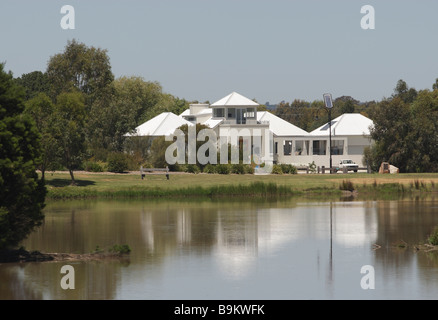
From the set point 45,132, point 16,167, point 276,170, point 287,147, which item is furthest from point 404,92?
point 16,167

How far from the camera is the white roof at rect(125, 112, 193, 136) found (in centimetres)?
10200

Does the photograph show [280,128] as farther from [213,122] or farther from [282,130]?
[213,122]

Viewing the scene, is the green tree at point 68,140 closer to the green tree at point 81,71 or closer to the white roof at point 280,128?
A: the white roof at point 280,128

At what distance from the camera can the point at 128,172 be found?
78812 millimetres

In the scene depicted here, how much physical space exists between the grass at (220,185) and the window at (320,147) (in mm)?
29361

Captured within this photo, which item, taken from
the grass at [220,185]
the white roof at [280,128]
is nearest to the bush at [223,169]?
the grass at [220,185]

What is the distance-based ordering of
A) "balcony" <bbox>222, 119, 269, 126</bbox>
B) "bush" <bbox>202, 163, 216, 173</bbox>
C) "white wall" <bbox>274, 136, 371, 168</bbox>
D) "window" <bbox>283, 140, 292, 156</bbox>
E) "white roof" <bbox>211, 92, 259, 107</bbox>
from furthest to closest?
"window" <bbox>283, 140, 292, 156</bbox>
"white wall" <bbox>274, 136, 371, 168</bbox>
"white roof" <bbox>211, 92, 259, 107</bbox>
"balcony" <bbox>222, 119, 269, 126</bbox>
"bush" <bbox>202, 163, 216, 173</bbox>

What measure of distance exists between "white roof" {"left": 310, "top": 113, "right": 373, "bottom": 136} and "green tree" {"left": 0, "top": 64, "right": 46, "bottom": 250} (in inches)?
2933

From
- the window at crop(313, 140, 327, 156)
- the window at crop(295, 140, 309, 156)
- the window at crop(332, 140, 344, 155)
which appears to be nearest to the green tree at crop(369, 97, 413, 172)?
the window at crop(332, 140, 344, 155)

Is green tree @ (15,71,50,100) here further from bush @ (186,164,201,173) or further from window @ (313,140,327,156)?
bush @ (186,164,201,173)

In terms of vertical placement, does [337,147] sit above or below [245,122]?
below

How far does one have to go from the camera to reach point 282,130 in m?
107

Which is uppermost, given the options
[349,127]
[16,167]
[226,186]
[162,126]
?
[162,126]

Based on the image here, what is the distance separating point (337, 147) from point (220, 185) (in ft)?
133
